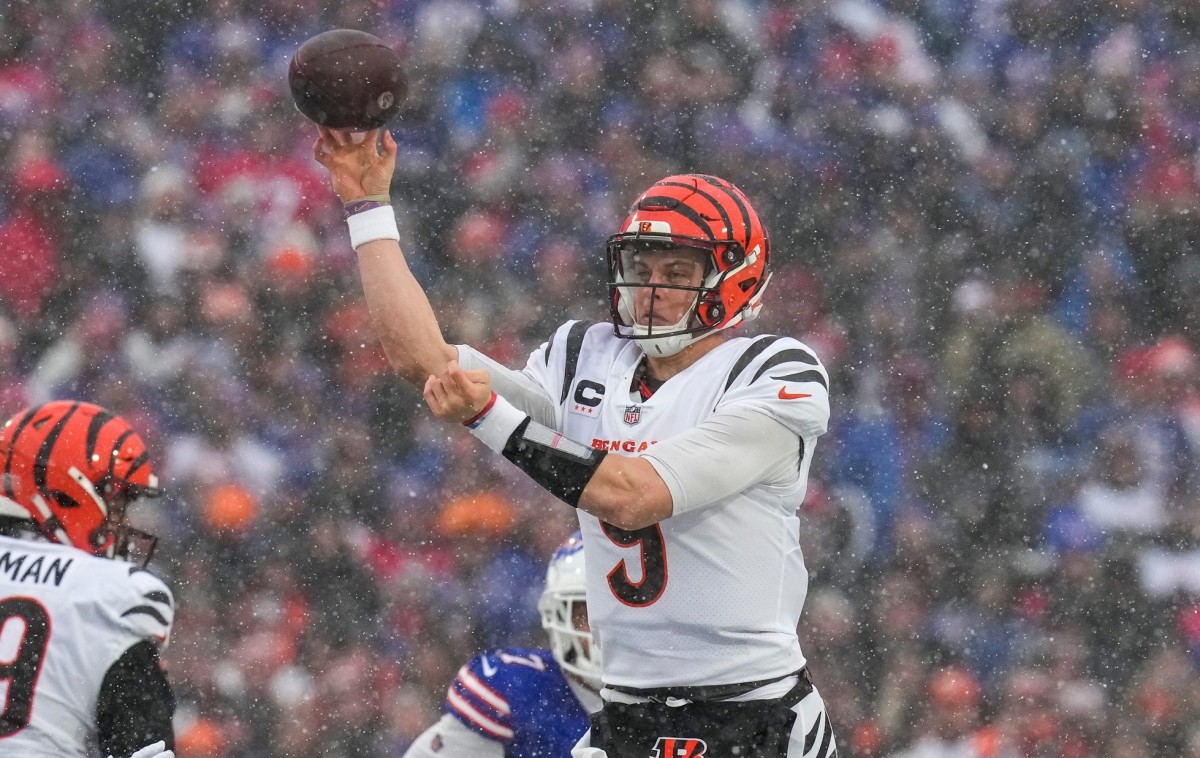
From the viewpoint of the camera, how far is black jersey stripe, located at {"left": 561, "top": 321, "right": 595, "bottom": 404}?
2.91 metres

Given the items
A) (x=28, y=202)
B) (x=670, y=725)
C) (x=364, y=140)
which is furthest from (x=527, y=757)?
(x=28, y=202)

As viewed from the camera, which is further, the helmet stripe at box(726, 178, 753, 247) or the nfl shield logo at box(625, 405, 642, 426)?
the helmet stripe at box(726, 178, 753, 247)

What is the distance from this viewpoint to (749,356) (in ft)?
9.05

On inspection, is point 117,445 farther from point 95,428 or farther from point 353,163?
point 353,163

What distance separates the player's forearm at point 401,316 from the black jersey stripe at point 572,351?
0.88 ft

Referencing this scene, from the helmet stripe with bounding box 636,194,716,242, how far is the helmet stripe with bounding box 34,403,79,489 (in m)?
1.31

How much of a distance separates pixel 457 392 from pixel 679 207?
2.27ft

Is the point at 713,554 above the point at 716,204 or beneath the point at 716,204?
beneath

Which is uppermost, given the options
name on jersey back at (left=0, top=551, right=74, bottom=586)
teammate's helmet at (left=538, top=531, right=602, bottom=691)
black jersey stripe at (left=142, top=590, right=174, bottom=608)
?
name on jersey back at (left=0, top=551, right=74, bottom=586)

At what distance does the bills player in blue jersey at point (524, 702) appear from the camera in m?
3.68

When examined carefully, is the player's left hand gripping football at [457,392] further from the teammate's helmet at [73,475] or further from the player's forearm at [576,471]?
the teammate's helmet at [73,475]

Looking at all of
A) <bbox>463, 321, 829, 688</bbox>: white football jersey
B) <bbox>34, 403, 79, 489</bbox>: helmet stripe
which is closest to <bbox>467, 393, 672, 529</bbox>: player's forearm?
<bbox>463, 321, 829, 688</bbox>: white football jersey

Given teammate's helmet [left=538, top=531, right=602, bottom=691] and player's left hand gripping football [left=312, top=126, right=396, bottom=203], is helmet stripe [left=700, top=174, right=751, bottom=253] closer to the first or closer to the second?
player's left hand gripping football [left=312, top=126, right=396, bottom=203]

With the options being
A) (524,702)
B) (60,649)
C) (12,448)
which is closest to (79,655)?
(60,649)
